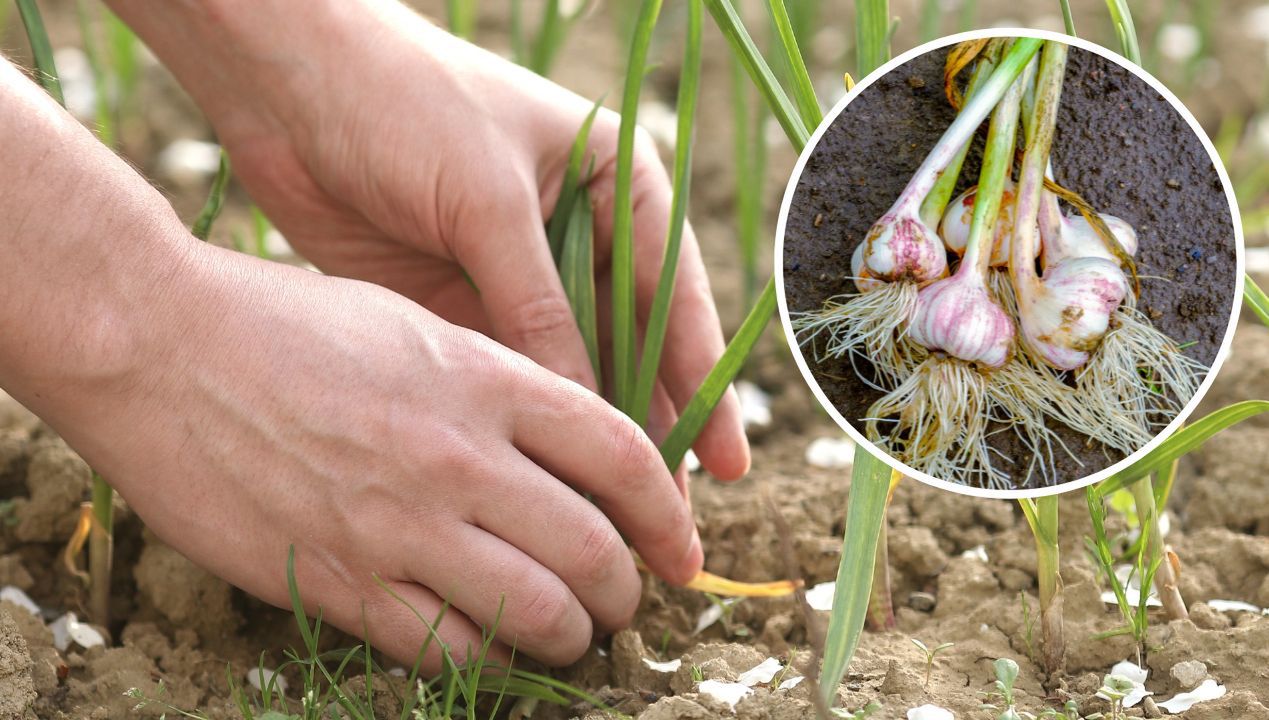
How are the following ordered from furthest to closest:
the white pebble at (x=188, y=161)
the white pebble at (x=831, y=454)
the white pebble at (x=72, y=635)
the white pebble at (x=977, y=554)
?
the white pebble at (x=188, y=161) → the white pebble at (x=831, y=454) → the white pebble at (x=977, y=554) → the white pebble at (x=72, y=635)

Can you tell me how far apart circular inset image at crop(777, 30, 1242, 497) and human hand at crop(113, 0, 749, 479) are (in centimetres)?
40

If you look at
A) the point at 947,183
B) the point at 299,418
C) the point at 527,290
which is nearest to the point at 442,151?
the point at 527,290

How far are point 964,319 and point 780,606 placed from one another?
1.68 ft

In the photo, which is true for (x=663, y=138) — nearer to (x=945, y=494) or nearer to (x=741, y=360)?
(x=945, y=494)

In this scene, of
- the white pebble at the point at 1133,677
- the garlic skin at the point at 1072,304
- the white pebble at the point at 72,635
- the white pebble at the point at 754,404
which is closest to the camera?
the garlic skin at the point at 1072,304

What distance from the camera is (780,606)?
1.32 m

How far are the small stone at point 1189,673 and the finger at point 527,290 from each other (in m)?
0.63

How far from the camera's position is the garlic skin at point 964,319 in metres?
0.92

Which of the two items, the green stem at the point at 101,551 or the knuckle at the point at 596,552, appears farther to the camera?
the green stem at the point at 101,551

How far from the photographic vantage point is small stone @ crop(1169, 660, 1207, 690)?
105 centimetres

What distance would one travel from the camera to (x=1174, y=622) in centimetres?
113

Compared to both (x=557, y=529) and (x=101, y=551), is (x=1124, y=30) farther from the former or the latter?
(x=101, y=551)

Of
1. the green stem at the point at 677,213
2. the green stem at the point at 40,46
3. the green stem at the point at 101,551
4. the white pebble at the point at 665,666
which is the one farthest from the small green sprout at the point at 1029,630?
the green stem at the point at 40,46

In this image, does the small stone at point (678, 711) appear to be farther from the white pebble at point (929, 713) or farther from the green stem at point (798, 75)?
the green stem at point (798, 75)
